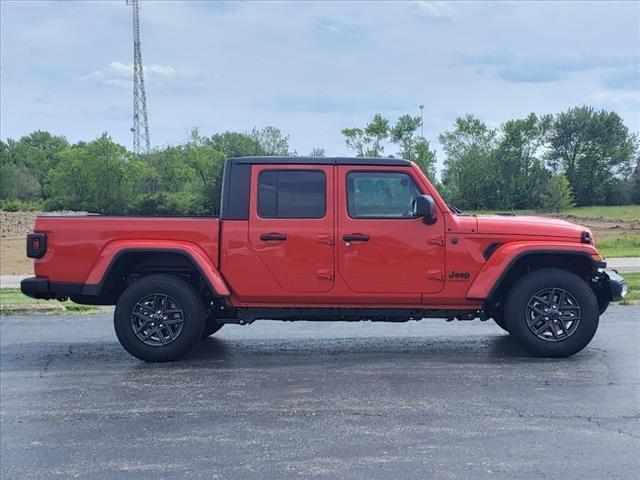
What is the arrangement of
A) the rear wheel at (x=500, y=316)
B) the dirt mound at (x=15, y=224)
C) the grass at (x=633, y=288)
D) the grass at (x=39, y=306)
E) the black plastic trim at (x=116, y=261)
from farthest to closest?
the dirt mound at (x=15, y=224)
the grass at (x=39, y=306)
the grass at (x=633, y=288)
the rear wheel at (x=500, y=316)
the black plastic trim at (x=116, y=261)

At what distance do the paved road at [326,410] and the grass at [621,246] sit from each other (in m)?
8.31

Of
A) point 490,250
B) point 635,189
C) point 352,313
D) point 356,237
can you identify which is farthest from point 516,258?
point 635,189

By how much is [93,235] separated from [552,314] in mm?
4601

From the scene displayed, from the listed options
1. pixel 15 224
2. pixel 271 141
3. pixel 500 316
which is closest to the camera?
pixel 500 316

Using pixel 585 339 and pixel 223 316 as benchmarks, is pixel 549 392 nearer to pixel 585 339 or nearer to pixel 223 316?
pixel 585 339

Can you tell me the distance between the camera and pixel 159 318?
6.90 m

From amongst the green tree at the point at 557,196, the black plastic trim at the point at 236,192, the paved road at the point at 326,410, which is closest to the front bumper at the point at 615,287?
the paved road at the point at 326,410

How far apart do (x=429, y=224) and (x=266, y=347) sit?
2319 millimetres

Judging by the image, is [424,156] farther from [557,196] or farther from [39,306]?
[39,306]

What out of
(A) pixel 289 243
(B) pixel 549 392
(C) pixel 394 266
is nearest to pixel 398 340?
(C) pixel 394 266

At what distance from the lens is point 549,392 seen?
5.60 meters

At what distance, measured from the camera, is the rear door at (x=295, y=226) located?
22.2 feet

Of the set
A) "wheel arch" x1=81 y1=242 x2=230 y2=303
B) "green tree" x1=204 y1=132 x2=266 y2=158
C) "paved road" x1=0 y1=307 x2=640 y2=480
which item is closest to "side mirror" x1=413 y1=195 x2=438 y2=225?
"paved road" x1=0 y1=307 x2=640 y2=480

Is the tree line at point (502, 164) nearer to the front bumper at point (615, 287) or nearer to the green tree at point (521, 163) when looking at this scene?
the green tree at point (521, 163)
